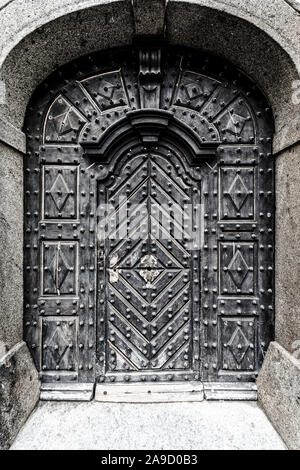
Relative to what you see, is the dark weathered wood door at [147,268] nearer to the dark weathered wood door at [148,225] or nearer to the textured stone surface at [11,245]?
the dark weathered wood door at [148,225]

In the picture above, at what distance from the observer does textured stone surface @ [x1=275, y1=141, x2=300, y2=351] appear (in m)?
2.07

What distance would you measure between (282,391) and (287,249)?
108 centimetres

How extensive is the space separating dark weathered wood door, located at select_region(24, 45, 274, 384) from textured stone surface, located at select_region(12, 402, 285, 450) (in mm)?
237

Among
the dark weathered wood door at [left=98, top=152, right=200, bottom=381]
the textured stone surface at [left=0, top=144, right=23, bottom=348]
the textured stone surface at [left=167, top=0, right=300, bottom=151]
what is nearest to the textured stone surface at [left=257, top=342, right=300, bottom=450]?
the dark weathered wood door at [left=98, top=152, right=200, bottom=381]

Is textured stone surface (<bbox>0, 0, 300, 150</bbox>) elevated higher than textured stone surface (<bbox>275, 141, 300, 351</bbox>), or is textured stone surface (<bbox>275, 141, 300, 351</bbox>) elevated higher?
textured stone surface (<bbox>0, 0, 300, 150</bbox>)

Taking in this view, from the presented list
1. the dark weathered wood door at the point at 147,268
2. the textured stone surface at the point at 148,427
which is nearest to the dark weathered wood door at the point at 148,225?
the dark weathered wood door at the point at 147,268

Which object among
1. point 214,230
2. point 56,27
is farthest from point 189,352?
point 56,27

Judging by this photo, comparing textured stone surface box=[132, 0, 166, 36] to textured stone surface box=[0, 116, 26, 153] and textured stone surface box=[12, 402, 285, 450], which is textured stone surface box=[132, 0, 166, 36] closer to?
textured stone surface box=[0, 116, 26, 153]

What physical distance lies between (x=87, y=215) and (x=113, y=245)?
13.8 inches

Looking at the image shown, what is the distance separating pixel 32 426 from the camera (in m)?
2.06

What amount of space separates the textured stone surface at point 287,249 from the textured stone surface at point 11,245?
218 centimetres

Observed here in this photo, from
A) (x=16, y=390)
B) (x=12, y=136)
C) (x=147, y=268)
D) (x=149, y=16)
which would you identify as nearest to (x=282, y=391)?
(x=147, y=268)

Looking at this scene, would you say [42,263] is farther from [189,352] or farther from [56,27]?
[56,27]

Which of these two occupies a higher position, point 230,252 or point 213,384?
point 230,252
